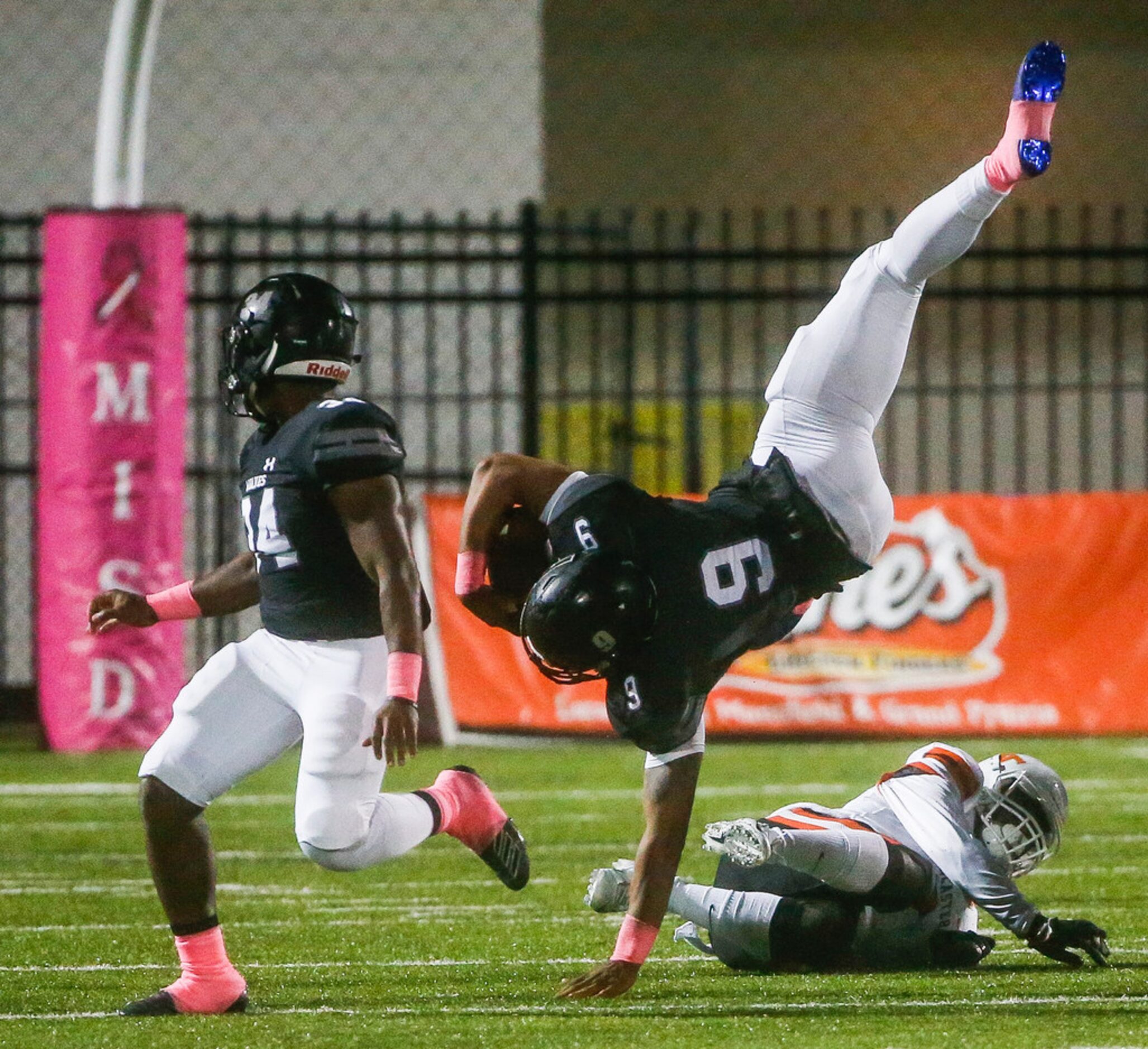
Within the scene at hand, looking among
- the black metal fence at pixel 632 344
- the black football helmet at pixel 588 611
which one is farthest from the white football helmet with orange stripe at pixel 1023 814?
the black metal fence at pixel 632 344

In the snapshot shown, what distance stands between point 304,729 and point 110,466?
6307 millimetres

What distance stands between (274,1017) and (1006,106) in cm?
1706

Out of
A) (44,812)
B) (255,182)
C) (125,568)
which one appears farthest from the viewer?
(255,182)

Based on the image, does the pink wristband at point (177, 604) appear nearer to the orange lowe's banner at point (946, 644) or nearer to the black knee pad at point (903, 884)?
the black knee pad at point (903, 884)

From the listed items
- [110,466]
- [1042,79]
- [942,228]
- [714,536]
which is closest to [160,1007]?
Result: [714,536]

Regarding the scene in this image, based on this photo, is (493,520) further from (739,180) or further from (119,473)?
(739,180)

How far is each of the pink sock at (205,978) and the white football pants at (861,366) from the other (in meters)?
1.72

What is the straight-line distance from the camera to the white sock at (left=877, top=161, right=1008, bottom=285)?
504cm

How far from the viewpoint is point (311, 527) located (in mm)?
4785

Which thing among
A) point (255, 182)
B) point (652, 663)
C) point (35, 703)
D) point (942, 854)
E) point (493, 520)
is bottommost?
point (35, 703)

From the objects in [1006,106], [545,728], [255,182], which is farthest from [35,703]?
[1006,106]

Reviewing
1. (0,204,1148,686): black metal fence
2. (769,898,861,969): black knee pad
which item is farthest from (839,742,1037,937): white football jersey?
(0,204,1148,686): black metal fence

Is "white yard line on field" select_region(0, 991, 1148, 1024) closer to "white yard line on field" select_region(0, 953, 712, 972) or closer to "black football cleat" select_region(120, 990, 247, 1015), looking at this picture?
"black football cleat" select_region(120, 990, 247, 1015)

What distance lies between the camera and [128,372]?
1090cm
